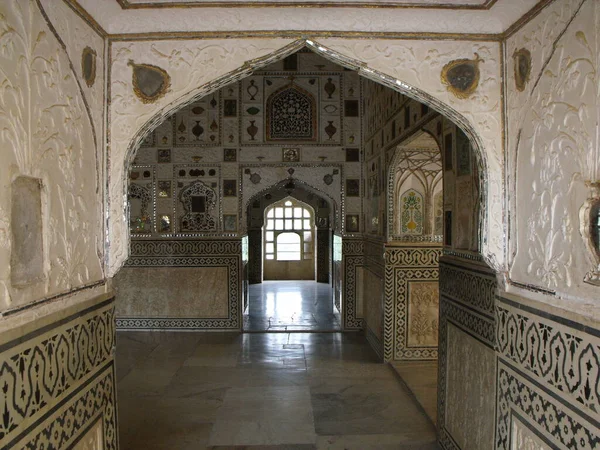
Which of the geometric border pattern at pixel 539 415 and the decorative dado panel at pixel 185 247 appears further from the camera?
the decorative dado panel at pixel 185 247

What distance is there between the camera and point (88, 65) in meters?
1.87

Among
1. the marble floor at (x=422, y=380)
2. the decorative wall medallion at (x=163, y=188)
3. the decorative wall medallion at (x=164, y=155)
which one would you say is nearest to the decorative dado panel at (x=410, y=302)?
the marble floor at (x=422, y=380)

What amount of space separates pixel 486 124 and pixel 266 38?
1.00 meters

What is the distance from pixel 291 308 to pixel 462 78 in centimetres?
629

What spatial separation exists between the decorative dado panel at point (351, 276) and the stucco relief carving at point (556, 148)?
4.50 metres

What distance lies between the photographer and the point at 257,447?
3178mm

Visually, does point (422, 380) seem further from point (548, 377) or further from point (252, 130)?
point (252, 130)

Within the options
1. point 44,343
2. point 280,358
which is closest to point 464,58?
point 44,343

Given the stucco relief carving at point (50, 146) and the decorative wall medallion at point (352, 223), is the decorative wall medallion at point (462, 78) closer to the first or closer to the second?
the stucco relief carving at point (50, 146)

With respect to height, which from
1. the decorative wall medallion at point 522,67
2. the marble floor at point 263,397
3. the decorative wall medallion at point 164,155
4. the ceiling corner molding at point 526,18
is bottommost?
the marble floor at point 263,397

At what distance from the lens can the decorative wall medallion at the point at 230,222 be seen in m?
6.46

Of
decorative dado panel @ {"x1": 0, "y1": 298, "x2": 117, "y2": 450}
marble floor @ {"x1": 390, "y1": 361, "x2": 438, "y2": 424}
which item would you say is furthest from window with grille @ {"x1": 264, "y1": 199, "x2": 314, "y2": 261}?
decorative dado panel @ {"x1": 0, "y1": 298, "x2": 117, "y2": 450}

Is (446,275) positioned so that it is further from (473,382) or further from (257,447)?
(257,447)

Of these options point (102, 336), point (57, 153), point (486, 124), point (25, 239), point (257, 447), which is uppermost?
point (486, 124)
